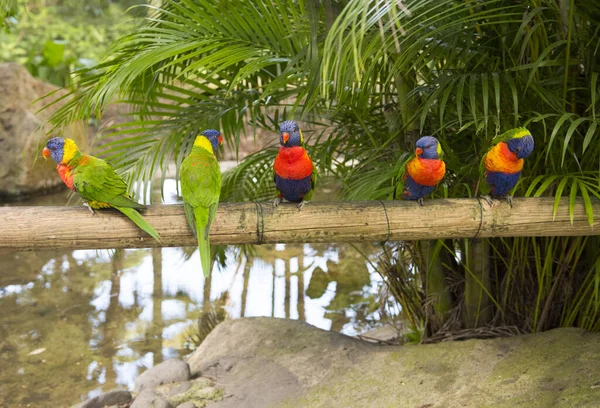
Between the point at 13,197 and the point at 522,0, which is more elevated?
the point at 522,0

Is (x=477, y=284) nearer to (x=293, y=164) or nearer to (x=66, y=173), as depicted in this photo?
(x=293, y=164)

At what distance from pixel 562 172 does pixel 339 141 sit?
1.01 meters

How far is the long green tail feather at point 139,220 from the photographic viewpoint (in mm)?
1853

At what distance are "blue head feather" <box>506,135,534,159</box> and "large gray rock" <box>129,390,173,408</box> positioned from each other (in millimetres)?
1790

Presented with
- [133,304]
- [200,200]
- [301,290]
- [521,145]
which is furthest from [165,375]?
[521,145]

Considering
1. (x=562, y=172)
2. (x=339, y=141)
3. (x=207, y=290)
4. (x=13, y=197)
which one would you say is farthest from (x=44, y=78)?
(x=562, y=172)

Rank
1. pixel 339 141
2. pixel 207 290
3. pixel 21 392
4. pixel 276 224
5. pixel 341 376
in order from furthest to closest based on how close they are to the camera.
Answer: pixel 207 290, pixel 21 392, pixel 339 141, pixel 341 376, pixel 276 224

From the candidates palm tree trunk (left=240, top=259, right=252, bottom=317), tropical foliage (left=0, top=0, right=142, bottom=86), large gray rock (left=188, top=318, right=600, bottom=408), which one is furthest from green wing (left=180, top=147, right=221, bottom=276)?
tropical foliage (left=0, top=0, right=142, bottom=86)

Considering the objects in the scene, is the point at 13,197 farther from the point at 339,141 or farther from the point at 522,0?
the point at 522,0

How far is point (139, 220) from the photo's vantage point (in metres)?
1.86

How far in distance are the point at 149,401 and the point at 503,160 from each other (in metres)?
1.82

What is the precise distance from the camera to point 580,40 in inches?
82.4

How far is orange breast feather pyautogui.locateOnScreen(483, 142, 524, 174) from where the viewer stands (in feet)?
6.21

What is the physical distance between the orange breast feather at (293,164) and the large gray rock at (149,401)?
1.28m
